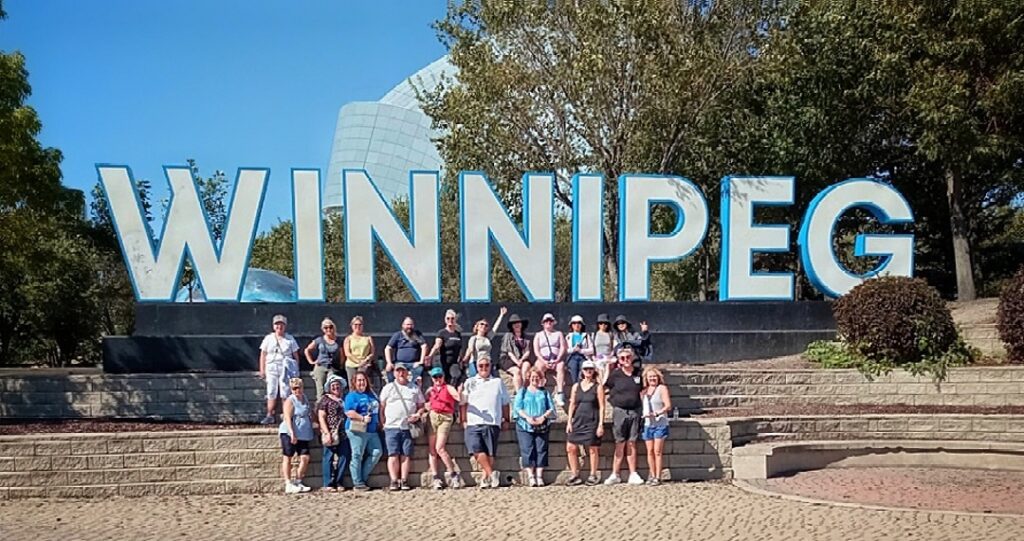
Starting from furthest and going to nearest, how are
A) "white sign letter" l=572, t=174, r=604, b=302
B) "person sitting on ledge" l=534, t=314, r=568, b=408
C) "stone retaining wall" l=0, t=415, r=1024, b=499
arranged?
1. "white sign letter" l=572, t=174, r=604, b=302
2. "person sitting on ledge" l=534, t=314, r=568, b=408
3. "stone retaining wall" l=0, t=415, r=1024, b=499

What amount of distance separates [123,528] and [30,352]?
101 ft

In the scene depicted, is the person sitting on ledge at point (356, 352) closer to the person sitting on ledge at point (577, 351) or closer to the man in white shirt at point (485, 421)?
the man in white shirt at point (485, 421)

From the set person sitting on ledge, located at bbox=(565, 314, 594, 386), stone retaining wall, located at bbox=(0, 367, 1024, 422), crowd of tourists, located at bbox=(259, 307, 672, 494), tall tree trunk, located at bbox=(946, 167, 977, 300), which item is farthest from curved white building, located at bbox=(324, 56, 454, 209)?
crowd of tourists, located at bbox=(259, 307, 672, 494)

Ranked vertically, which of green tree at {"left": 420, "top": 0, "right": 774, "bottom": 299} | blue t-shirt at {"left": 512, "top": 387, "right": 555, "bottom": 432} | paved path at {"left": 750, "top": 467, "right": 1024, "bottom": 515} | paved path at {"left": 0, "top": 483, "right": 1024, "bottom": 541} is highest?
green tree at {"left": 420, "top": 0, "right": 774, "bottom": 299}

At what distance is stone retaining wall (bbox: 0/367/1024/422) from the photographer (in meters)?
15.8

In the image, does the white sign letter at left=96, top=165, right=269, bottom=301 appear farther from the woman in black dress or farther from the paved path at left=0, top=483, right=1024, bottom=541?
the woman in black dress

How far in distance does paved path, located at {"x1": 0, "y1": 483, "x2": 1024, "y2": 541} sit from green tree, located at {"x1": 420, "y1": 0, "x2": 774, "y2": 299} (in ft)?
43.6

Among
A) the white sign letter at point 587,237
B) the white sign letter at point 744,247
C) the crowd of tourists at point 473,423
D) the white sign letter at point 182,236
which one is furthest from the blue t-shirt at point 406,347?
the white sign letter at point 744,247

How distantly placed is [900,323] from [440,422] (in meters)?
8.34

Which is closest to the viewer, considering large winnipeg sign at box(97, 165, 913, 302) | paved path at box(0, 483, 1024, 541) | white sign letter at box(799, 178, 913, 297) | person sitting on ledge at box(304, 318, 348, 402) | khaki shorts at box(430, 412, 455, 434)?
paved path at box(0, 483, 1024, 541)

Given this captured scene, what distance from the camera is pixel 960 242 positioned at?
2528 centimetres

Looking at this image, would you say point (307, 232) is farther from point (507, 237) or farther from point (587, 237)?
point (587, 237)

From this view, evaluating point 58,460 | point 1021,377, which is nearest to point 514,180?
point 1021,377

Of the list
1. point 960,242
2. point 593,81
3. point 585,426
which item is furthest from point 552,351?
point 960,242
